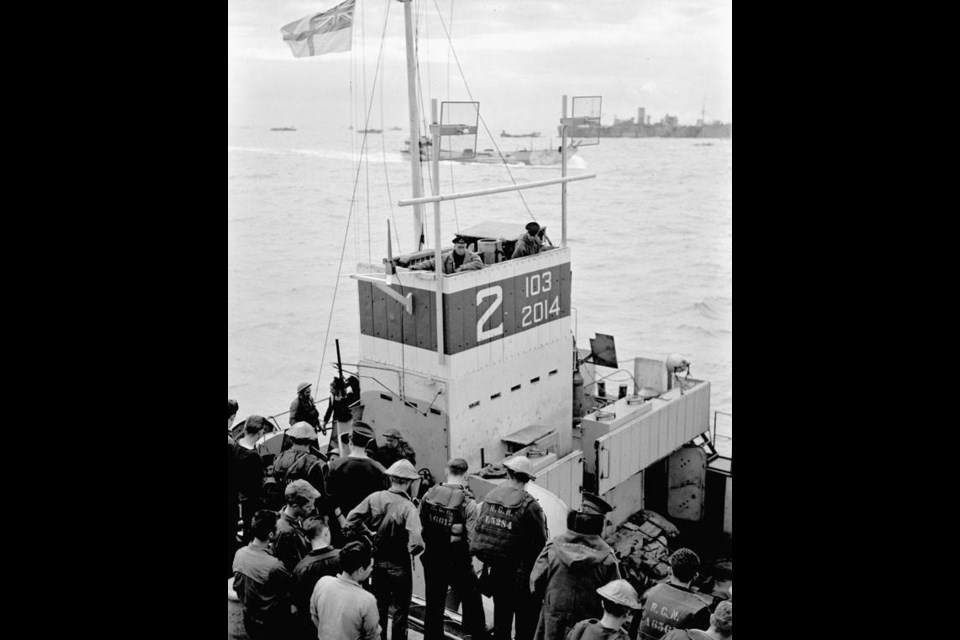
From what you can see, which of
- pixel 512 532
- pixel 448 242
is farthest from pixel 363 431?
pixel 448 242

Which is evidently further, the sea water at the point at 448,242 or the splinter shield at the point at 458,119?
the sea water at the point at 448,242

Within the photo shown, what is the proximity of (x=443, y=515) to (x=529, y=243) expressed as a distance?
5.40 meters

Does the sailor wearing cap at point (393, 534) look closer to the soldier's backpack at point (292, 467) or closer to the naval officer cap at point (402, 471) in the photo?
the naval officer cap at point (402, 471)

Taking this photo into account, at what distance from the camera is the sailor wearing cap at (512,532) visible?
22.9ft

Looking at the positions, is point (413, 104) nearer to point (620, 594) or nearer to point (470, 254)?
point (470, 254)

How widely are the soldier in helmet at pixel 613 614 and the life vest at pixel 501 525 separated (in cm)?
152

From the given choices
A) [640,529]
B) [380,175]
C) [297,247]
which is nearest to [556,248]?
[640,529]

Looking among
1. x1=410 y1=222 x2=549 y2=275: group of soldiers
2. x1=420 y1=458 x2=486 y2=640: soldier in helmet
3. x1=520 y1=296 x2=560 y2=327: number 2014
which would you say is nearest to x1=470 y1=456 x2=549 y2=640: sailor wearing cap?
x1=420 y1=458 x2=486 y2=640: soldier in helmet

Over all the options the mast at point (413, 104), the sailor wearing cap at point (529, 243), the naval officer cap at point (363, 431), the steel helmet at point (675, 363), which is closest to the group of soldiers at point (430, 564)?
the naval officer cap at point (363, 431)

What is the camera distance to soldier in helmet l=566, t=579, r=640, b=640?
17.8 ft

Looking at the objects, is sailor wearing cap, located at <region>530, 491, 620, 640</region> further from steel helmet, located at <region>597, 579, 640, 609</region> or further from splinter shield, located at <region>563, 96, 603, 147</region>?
splinter shield, located at <region>563, 96, 603, 147</region>
